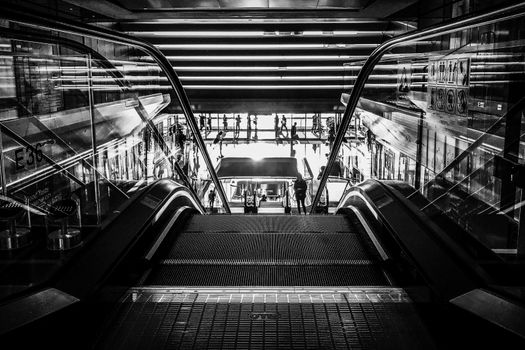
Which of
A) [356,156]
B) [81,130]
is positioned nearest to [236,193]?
[356,156]

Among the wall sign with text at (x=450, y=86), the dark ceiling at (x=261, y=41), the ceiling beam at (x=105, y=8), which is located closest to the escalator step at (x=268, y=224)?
the wall sign with text at (x=450, y=86)

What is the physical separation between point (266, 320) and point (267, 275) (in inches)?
33.0

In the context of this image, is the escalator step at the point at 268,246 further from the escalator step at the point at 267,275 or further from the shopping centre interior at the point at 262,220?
the escalator step at the point at 267,275

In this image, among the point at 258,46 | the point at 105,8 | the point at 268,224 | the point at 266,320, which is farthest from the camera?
the point at 258,46

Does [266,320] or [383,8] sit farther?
[383,8]

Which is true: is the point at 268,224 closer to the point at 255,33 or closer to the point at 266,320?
the point at 266,320

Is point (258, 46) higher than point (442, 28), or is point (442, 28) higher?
→ point (258, 46)

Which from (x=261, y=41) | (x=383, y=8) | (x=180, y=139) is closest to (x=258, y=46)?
(x=261, y=41)

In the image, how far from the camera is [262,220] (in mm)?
4809

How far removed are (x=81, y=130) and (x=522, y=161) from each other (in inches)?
177

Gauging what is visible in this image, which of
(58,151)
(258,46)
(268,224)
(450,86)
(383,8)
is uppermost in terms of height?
(383,8)

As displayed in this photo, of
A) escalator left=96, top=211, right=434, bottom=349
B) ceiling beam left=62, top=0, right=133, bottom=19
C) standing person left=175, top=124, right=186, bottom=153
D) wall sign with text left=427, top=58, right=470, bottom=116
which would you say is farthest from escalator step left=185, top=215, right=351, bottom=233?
standing person left=175, top=124, right=186, bottom=153

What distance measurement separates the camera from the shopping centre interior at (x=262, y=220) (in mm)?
2230

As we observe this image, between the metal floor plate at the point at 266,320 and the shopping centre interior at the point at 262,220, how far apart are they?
1cm
